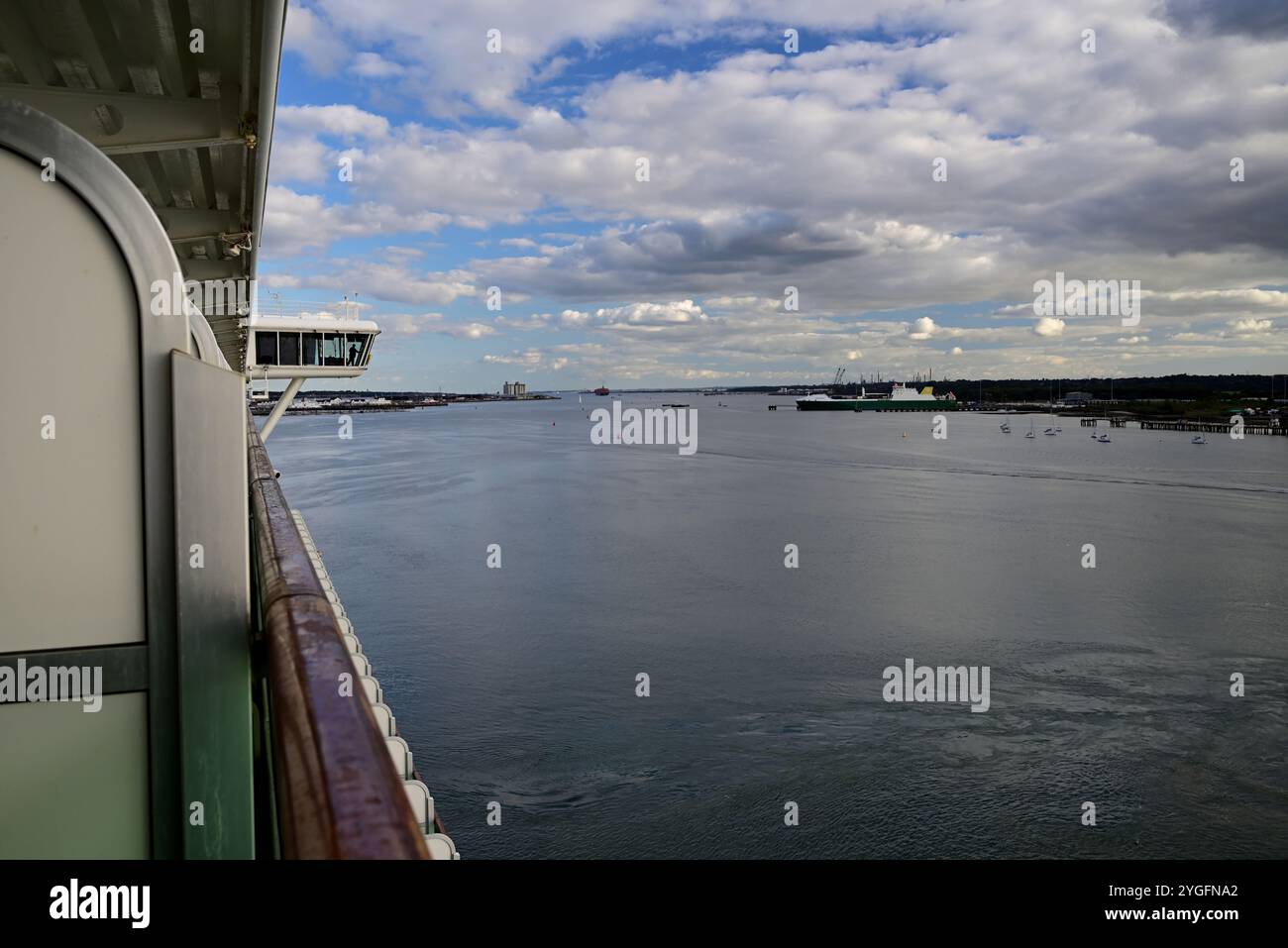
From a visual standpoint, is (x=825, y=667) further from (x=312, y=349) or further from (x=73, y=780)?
(x=73, y=780)

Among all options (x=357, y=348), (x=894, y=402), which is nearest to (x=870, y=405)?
(x=894, y=402)

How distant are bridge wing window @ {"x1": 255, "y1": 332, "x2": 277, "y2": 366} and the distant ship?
155680 millimetres

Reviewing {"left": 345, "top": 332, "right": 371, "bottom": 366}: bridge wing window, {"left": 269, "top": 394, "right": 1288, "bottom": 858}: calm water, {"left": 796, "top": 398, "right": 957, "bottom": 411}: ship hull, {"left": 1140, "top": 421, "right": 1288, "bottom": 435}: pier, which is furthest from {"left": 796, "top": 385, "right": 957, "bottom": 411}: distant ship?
{"left": 345, "top": 332, "right": 371, "bottom": 366}: bridge wing window

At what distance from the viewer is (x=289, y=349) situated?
21781mm

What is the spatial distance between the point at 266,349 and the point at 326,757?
73.9ft

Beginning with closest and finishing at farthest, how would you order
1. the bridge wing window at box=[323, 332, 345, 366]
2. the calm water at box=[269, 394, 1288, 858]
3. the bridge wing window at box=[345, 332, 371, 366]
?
the calm water at box=[269, 394, 1288, 858] < the bridge wing window at box=[323, 332, 345, 366] < the bridge wing window at box=[345, 332, 371, 366]

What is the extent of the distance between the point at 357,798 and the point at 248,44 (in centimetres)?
477

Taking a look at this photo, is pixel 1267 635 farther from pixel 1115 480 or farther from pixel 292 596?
pixel 1115 480

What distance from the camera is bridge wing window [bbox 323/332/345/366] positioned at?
73.5 ft

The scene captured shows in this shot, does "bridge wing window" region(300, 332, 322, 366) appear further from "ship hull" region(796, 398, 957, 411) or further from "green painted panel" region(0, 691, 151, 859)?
"ship hull" region(796, 398, 957, 411)

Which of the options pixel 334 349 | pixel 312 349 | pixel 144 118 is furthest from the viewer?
pixel 334 349

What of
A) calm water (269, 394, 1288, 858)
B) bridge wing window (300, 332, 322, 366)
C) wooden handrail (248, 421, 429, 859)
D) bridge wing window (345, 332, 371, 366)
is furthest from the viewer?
bridge wing window (345, 332, 371, 366)

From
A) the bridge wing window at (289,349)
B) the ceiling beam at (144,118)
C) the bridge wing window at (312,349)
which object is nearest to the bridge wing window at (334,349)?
the bridge wing window at (312,349)
